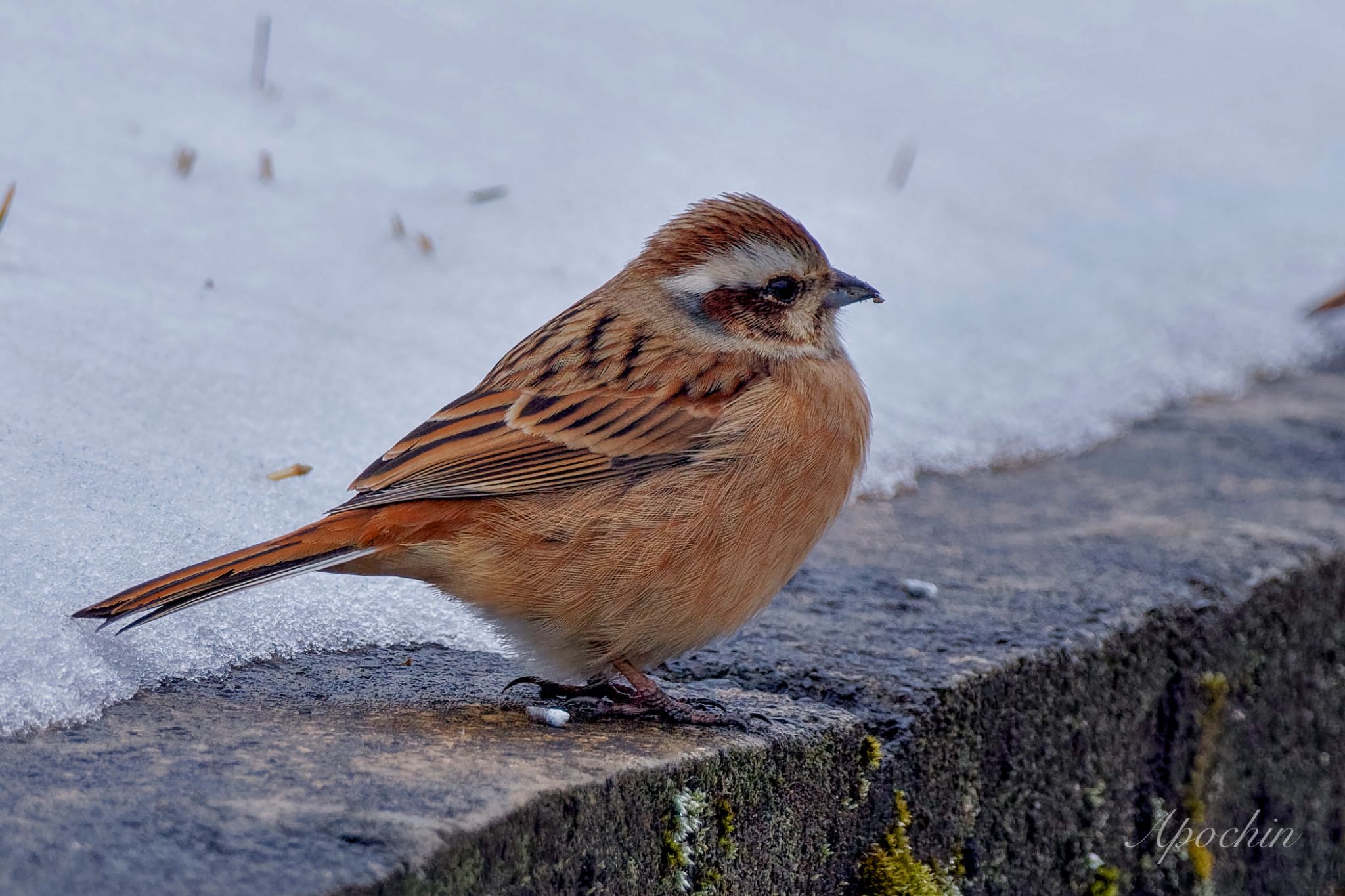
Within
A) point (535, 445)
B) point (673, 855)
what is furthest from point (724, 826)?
point (535, 445)

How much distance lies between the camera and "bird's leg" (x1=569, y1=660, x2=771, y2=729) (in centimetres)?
315

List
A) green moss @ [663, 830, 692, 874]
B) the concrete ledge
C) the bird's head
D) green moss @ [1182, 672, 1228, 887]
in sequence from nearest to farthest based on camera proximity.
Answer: the concrete ledge < green moss @ [663, 830, 692, 874] < the bird's head < green moss @ [1182, 672, 1228, 887]

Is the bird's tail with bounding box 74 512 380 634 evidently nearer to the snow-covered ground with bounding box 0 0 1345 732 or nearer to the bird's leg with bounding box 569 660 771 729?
the snow-covered ground with bounding box 0 0 1345 732

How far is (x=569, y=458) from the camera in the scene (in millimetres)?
3402

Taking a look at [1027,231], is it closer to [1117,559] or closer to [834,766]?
[1117,559]

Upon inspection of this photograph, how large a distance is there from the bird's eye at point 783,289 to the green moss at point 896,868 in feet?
4.41

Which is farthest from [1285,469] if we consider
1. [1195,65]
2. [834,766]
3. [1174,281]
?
[1195,65]

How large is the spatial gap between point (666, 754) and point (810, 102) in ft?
17.5

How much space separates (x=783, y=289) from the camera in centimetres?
396

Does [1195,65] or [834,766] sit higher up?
[1195,65]

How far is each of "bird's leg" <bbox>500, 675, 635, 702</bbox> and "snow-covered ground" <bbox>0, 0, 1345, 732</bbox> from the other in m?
0.29

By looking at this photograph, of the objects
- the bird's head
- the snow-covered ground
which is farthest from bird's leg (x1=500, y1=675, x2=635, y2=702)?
the bird's head

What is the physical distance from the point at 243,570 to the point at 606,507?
2.55 feet

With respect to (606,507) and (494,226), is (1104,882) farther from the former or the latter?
(494,226)
